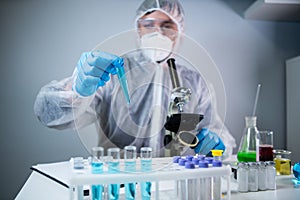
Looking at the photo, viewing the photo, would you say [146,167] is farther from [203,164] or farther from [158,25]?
[158,25]

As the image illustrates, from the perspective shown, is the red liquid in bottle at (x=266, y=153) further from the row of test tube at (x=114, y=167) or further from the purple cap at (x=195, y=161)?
the row of test tube at (x=114, y=167)

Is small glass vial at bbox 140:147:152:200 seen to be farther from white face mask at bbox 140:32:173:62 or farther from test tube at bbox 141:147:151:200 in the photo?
white face mask at bbox 140:32:173:62

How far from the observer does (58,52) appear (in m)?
2.01

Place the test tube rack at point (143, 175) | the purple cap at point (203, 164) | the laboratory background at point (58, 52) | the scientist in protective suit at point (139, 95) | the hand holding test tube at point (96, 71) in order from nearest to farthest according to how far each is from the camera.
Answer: the test tube rack at point (143, 175), the purple cap at point (203, 164), the hand holding test tube at point (96, 71), the scientist in protective suit at point (139, 95), the laboratory background at point (58, 52)

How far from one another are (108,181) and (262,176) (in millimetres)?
518

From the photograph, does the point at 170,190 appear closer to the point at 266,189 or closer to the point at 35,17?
the point at 266,189

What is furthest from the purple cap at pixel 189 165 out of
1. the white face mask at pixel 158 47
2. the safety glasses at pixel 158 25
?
the safety glasses at pixel 158 25

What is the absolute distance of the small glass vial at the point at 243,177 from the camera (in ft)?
3.08

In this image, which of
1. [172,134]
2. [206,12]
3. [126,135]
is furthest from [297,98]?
[172,134]

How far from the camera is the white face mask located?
4.56 feet

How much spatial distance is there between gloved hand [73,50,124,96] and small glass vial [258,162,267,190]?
0.51 m

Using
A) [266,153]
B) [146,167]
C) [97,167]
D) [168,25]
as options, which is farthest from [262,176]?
[168,25]

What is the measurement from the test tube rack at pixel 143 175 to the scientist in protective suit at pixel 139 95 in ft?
0.56

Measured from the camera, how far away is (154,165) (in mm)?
758
